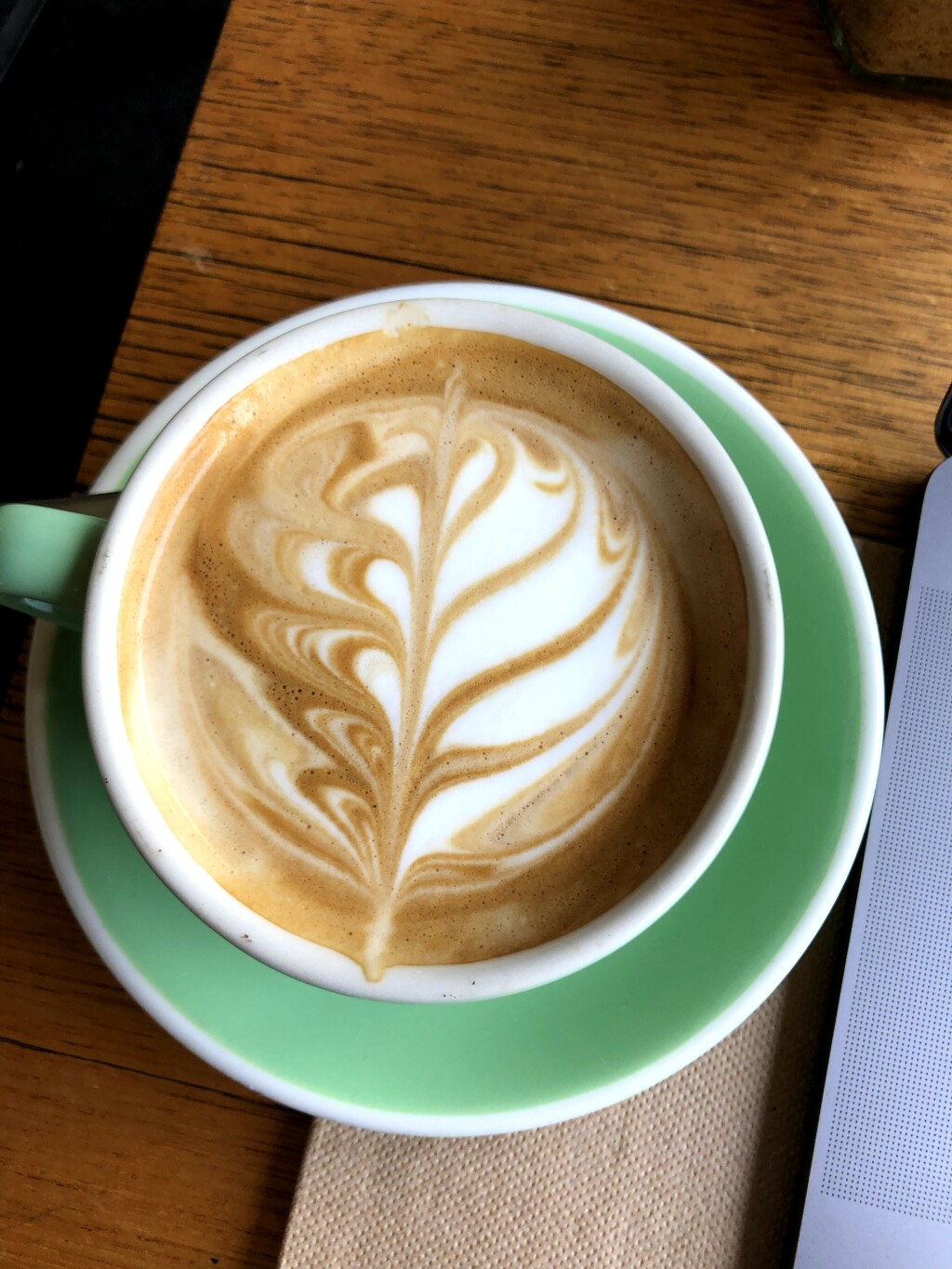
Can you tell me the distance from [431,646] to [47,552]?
238 millimetres

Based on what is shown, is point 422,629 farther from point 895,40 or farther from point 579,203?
point 895,40

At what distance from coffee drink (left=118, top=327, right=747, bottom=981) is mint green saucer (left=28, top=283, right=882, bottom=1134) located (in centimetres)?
8

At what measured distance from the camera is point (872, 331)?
821 mm

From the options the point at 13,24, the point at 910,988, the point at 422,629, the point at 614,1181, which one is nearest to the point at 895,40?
the point at 422,629

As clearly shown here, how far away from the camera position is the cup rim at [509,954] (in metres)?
0.59

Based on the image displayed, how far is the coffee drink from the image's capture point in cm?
64

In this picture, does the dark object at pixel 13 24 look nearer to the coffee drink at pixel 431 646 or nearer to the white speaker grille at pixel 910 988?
the coffee drink at pixel 431 646

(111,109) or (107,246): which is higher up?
(111,109)

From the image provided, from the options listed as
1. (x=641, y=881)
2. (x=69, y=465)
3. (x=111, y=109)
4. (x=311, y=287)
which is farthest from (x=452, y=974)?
(x=111, y=109)

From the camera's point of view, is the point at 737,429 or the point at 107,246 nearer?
the point at 737,429

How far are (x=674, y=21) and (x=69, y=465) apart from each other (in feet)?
3.52

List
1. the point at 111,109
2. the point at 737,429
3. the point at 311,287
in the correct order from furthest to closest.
A: the point at 111,109
the point at 311,287
the point at 737,429

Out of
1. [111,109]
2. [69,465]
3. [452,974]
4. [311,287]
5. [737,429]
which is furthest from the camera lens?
[111,109]

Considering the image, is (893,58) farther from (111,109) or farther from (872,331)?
(111,109)
